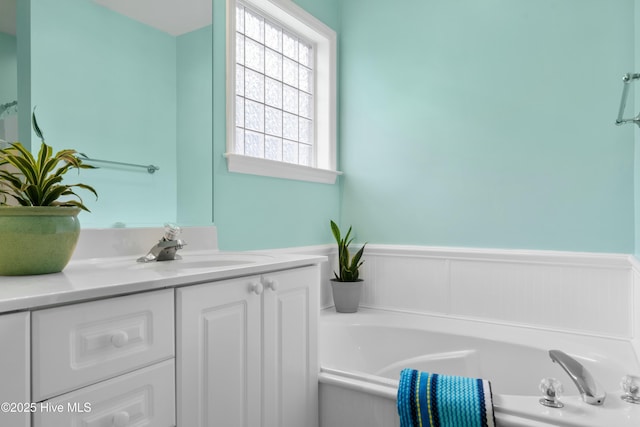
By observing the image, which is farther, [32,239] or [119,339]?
[32,239]

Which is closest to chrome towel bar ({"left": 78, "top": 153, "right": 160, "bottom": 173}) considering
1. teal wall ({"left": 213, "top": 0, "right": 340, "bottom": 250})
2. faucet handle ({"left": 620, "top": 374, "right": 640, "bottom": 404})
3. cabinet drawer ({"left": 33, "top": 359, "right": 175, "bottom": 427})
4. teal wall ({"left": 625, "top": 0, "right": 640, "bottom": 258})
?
teal wall ({"left": 213, "top": 0, "right": 340, "bottom": 250})

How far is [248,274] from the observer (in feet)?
4.13

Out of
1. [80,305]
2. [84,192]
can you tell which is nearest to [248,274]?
[80,305]

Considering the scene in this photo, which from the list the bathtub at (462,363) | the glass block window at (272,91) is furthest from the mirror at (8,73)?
the bathtub at (462,363)

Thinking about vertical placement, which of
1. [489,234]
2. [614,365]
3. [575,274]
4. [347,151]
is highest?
[347,151]

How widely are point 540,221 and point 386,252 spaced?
91 centimetres

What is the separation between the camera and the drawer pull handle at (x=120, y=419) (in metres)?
0.88

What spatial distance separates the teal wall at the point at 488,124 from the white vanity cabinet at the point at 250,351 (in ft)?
4.25

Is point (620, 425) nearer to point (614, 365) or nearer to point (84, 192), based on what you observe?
point (614, 365)

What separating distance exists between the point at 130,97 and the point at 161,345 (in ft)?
3.35

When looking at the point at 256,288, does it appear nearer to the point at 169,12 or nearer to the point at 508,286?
the point at 169,12

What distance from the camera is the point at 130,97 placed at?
5.15 ft

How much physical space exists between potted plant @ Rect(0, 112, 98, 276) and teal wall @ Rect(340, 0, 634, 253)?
77.6 inches

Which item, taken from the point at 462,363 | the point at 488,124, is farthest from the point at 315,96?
the point at 462,363
